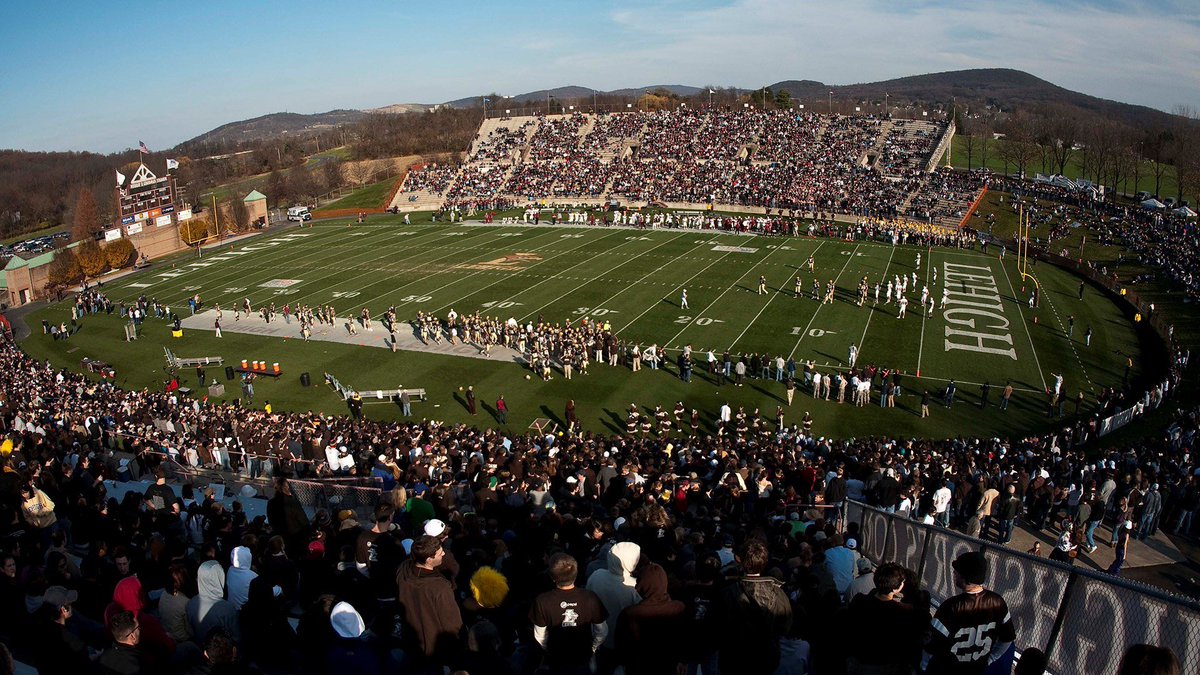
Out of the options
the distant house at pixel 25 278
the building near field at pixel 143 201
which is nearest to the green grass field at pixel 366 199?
the building near field at pixel 143 201

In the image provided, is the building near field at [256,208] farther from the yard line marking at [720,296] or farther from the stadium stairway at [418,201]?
the yard line marking at [720,296]

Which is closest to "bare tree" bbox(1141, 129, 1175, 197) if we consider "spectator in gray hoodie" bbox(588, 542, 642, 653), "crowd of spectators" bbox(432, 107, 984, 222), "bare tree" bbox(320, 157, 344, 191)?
"crowd of spectators" bbox(432, 107, 984, 222)

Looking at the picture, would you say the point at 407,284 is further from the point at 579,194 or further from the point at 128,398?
the point at 579,194

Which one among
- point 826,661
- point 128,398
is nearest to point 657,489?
point 826,661

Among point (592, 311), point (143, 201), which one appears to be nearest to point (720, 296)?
point (592, 311)

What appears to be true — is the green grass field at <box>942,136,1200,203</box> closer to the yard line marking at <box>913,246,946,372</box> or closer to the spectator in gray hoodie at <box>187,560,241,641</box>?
the yard line marking at <box>913,246,946,372</box>

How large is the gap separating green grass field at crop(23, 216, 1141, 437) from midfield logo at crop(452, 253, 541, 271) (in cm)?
30

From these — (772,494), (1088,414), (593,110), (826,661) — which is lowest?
(1088,414)

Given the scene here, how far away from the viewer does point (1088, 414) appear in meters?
25.0

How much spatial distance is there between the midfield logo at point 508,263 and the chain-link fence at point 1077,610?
4178 centimetres

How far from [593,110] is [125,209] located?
56.5 metres

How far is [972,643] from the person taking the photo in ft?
18.1

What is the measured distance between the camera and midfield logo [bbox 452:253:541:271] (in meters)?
48.4

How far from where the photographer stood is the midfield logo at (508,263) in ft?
159
